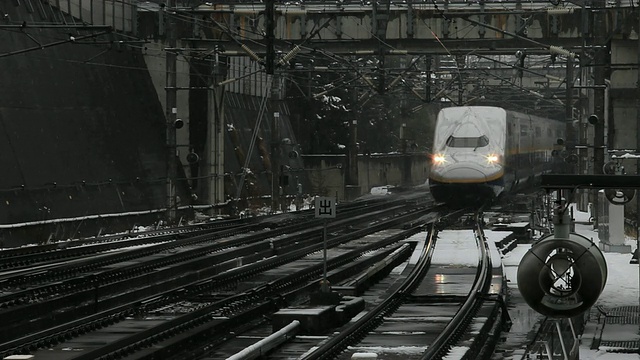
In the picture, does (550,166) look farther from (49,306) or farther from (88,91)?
(49,306)

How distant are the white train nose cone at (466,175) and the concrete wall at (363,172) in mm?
19157

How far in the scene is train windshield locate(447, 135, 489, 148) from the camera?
4600 centimetres

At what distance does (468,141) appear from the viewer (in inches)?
1822

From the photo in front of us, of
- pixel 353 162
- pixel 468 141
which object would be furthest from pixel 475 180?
pixel 353 162

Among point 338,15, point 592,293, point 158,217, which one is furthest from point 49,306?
point 338,15

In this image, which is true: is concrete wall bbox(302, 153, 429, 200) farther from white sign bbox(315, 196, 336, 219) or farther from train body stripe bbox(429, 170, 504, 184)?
white sign bbox(315, 196, 336, 219)

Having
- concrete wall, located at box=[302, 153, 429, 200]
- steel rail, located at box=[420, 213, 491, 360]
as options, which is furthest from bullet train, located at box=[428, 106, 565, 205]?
concrete wall, located at box=[302, 153, 429, 200]

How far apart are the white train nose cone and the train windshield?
108 centimetres

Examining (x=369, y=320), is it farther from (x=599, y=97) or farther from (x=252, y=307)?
(x=599, y=97)

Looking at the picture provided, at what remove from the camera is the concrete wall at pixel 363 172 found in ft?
226

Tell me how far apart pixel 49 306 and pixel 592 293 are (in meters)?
11.2

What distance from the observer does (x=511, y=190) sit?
49500mm

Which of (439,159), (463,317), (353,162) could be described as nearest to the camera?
(463,317)

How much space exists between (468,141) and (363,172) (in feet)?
99.4
